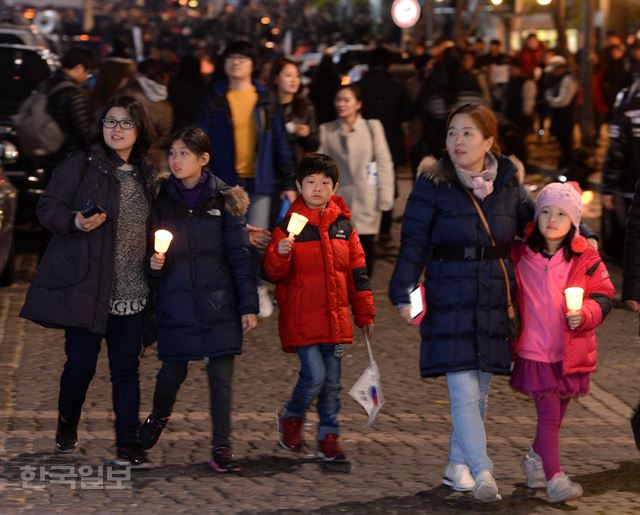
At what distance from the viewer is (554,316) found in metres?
7.08

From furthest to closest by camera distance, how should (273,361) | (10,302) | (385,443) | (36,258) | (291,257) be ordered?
1. (36,258)
2. (10,302)
3. (273,361)
4. (385,443)
5. (291,257)

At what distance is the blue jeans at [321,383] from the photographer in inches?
300

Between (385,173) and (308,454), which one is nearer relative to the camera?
(308,454)

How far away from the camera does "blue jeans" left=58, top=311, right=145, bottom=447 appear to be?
7465mm

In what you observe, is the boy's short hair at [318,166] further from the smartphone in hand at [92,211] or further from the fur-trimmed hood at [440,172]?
the smartphone in hand at [92,211]

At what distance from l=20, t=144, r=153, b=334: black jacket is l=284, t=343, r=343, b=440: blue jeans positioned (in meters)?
0.99

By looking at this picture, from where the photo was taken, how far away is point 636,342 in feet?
36.4

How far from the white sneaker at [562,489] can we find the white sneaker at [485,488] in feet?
0.82

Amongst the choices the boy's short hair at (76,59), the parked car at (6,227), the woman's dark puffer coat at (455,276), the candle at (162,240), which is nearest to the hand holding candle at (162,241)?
the candle at (162,240)

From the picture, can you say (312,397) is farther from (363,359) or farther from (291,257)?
(363,359)

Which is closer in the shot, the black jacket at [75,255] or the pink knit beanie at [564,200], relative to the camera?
the pink knit beanie at [564,200]

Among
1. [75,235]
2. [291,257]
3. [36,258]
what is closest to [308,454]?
[291,257]

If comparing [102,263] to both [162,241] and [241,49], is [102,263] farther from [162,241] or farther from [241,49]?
[241,49]

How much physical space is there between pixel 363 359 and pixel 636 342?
2.03 metres
